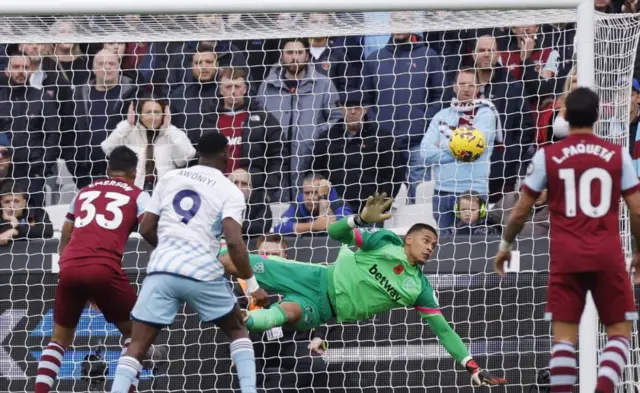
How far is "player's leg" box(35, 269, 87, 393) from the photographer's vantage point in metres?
8.80

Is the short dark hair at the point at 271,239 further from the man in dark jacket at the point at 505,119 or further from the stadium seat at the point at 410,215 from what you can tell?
the man in dark jacket at the point at 505,119

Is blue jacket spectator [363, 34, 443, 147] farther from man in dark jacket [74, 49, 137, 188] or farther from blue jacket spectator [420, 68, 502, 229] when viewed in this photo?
man in dark jacket [74, 49, 137, 188]

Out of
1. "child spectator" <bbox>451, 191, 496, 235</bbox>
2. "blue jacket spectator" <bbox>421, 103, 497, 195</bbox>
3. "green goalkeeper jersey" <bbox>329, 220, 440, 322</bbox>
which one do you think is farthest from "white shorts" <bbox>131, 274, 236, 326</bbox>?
"blue jacket spectator" <bbox>421, 103, 497, 195</bbox>

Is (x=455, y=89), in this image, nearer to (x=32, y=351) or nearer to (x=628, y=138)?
(x=628, y=138)

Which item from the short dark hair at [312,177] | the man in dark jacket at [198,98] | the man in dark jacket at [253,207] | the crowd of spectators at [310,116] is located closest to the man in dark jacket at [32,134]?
the crowd of spectators at [310,116]

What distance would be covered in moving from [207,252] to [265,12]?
236 centimetres

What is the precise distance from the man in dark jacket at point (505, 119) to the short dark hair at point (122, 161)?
3.34 m

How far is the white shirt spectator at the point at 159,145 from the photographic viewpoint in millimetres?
10984

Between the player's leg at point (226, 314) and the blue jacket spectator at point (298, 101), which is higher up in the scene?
the blue jacket spectator at point (298, 101)

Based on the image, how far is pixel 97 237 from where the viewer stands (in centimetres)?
873

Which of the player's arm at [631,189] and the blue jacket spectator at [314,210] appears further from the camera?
the blue jacket spectator at [314,210]

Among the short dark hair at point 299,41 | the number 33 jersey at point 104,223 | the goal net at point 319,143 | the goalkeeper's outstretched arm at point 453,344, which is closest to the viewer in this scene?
the number 33 jersey at point 104,223

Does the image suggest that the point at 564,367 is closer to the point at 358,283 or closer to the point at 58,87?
the point at 358,283

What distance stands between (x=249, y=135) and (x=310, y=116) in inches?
24.3
